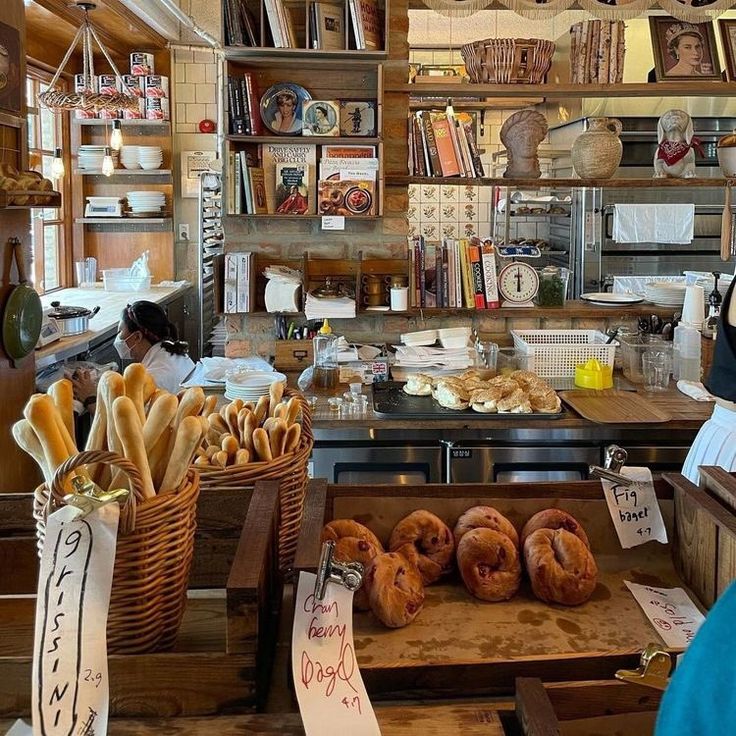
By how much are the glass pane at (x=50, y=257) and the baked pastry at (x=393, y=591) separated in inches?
252

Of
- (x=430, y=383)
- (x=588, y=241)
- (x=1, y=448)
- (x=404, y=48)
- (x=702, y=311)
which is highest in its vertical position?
(x=404, y=48)

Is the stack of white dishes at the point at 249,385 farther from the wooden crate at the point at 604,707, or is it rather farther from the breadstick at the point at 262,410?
the wooden crate at the point at 604,707

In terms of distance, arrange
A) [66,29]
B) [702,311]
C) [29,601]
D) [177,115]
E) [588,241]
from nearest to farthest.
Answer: [29,601]
[702,311]
[588,241]
[66,29]
[177,115]

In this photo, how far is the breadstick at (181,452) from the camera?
1.22 metres

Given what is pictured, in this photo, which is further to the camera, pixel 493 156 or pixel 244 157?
pixel 493 156

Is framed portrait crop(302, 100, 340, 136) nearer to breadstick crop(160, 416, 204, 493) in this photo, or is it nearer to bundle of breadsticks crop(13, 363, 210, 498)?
bundle of breadsticks crop(13, 363, 210, 498)

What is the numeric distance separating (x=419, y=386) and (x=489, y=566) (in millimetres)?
2238

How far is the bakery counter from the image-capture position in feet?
15.4

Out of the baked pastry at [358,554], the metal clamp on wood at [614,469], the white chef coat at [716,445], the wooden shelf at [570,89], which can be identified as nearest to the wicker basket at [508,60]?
the wooden shelf at [570,89]

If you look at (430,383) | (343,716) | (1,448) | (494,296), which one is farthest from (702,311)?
(343,716)

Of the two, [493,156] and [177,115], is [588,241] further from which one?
[177,115]

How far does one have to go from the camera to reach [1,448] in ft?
11.9

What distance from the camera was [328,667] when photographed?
115cm

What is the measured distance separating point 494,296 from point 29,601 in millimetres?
3188
